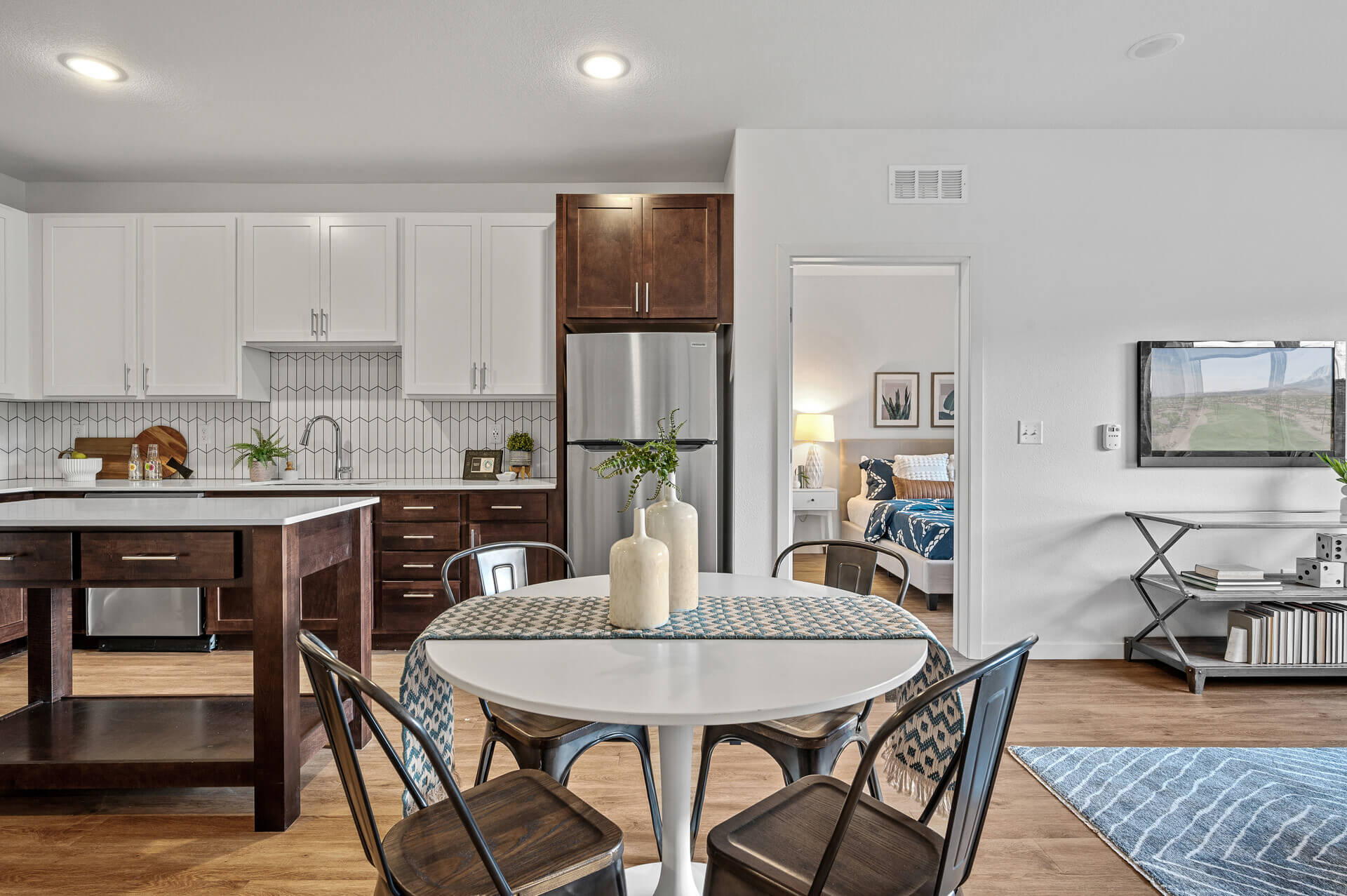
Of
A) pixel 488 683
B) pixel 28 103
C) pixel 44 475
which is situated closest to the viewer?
pixel 488 683

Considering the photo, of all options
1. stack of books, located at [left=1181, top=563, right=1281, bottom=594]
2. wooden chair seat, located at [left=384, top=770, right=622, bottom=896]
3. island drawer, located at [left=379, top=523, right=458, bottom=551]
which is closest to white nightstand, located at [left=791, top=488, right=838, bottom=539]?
stack of books, located at [left=1181, top=563, right=1281, bottom=594]

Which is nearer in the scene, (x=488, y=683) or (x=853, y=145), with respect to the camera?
(x=488, y=683)

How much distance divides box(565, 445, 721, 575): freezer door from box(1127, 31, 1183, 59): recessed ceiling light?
2.34 metres

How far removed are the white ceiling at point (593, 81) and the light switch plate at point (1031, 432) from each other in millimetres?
1438

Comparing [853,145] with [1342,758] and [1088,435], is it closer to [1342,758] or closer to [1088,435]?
[1088,435]

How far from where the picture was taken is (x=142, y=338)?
413 cm

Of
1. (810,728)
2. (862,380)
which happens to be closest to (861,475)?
(862,380)

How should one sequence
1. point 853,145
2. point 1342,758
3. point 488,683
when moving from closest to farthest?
point 488,683 < point 1342,758 < point 853,145

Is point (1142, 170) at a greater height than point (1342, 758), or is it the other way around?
point (1142, 170)

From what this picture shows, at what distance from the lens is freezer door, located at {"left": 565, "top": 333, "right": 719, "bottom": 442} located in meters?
3.62

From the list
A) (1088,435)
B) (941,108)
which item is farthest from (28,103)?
(1088,435)

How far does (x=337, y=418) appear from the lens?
4.51 m

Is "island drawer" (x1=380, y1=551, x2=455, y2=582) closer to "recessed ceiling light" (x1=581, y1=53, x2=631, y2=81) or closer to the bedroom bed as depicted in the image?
"recessed ceiling light" (x1=581, y1=53, x2=631, y2=81)

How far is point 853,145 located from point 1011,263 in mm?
967
